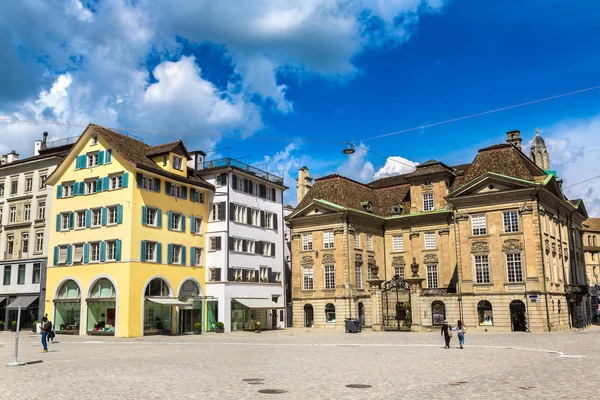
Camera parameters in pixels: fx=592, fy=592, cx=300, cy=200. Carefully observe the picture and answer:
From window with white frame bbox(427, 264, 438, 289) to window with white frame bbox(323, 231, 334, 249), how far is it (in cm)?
1104

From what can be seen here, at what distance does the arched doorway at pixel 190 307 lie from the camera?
178 ft

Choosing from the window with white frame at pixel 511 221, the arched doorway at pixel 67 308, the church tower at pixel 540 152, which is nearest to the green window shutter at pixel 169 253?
the arched doorway at pixel 67 308

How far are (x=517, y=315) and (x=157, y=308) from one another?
3246 cm

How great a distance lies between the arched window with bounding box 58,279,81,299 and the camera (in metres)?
52.7

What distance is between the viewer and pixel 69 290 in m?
53.3

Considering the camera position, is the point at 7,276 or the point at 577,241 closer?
the point at 7,276

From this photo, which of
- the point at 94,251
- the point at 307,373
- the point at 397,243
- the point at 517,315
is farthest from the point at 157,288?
the point at 307,373

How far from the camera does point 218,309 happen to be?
57.1 meters

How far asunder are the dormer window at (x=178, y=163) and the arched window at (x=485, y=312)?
30982 millimetres

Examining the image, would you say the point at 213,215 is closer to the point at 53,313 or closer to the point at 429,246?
the point at 53,313

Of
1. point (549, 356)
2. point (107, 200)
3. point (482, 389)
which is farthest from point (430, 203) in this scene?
point (482, 389)

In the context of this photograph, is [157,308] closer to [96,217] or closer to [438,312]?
[96,217]

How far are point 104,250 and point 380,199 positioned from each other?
34691mm

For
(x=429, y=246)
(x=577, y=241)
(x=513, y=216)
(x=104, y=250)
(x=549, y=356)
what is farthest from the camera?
(x=577, y=241)
